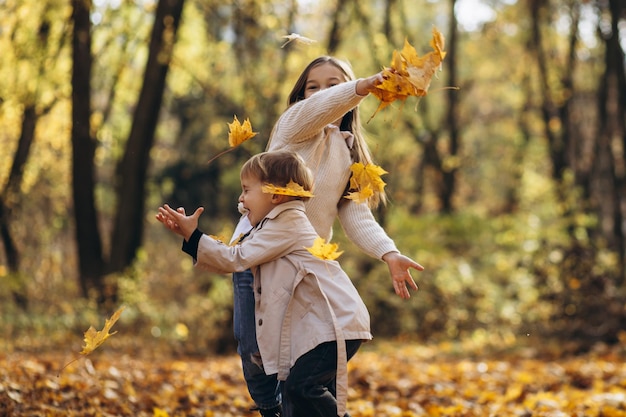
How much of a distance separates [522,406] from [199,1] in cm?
978

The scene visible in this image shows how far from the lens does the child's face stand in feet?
11.2

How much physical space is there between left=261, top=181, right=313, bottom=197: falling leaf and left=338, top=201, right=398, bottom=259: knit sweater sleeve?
1.60 feet

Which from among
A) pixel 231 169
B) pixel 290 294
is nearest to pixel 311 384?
pixel 290 294

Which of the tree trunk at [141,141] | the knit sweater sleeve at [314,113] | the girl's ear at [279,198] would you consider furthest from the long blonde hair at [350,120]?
the tree trunk at [141,141]

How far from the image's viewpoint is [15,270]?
41.9 ft

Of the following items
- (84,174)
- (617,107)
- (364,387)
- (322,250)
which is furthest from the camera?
(617,107)

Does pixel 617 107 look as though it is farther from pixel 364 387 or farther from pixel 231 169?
pixel 231 169

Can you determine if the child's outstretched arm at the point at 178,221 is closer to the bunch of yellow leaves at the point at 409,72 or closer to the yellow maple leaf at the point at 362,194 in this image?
the yellow maple leaf at the point at 362,194

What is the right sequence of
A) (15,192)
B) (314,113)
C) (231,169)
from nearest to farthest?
(314,113) → (15,192) → (231,169)

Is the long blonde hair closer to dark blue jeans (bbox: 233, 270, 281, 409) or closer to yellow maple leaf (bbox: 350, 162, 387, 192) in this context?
yellow maple leaf (bbox: 350, 162, 387, 192)

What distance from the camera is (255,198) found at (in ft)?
11.2

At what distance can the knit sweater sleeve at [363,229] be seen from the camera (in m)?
3.58

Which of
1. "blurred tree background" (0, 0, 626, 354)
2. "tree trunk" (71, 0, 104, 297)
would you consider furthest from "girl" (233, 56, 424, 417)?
"tree trunk" (71, 0, 104, 297)

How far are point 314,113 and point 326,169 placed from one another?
0.31 metres
